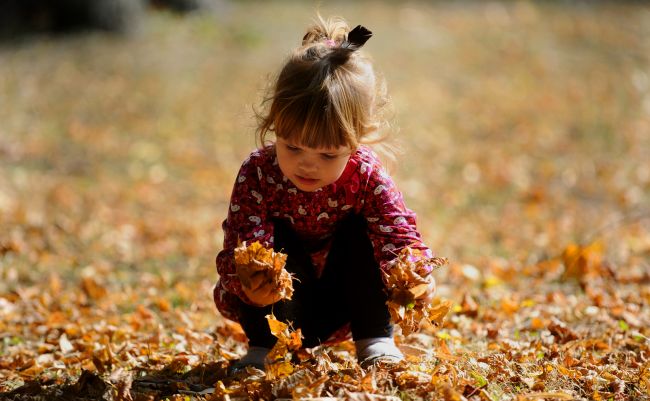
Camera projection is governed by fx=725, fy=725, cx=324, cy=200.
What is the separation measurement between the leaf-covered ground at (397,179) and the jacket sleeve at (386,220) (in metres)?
0.40

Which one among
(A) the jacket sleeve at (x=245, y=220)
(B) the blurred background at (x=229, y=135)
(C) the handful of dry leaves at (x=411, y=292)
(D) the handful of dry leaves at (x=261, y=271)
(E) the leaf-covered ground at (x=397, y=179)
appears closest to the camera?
(D) the handful of dry leaves at (x=261, y=271)

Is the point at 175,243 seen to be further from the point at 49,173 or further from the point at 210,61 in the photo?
the point at 210,61

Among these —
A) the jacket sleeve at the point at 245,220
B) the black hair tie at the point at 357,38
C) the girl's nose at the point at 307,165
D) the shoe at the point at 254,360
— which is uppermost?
the black hair tie at the point at 357,38

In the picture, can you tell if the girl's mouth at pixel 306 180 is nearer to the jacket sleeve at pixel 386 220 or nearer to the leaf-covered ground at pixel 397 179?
the jacket sleeve at pixel 386 220

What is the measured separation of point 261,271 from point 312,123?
51 centimetres

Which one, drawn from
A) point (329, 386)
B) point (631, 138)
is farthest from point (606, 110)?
point (329, 386)

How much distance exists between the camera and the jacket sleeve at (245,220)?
8.34 feet

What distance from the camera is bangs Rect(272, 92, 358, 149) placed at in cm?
238

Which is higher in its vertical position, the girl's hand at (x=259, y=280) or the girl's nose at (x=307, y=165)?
the girl's nose at (x=307, y=165)

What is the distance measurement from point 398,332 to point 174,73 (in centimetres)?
690

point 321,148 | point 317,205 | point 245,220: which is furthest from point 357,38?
point 245,220

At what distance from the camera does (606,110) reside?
9.01m

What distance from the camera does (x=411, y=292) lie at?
95.0 inches

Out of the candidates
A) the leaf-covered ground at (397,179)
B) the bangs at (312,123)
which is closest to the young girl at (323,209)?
the bangs at (312,123)
